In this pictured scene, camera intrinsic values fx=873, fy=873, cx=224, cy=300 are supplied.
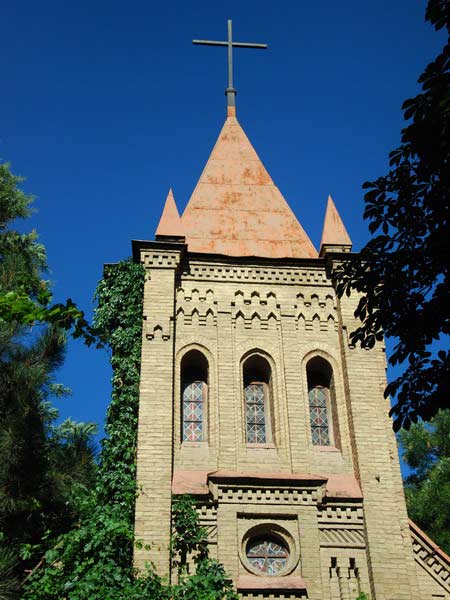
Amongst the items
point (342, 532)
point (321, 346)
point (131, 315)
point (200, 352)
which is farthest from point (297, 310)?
point (342, 532)

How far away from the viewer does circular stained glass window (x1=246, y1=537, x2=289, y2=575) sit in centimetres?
1470

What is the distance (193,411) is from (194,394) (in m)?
0.40

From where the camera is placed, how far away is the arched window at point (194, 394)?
1634 centimetres

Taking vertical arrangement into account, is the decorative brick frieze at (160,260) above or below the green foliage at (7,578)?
above

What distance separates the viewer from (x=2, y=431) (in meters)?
14.7

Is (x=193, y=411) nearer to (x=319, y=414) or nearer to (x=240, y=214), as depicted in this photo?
(x=319, y=414)

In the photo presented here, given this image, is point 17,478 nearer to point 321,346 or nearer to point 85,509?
point 85,509

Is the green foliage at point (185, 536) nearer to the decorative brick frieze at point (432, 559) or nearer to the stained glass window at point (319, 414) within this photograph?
the stained glass window at point (319, 414)

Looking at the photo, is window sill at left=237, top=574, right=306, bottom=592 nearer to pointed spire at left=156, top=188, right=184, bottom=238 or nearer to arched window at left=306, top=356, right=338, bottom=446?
arched window at left=306, top=356, right=338, bottom=446

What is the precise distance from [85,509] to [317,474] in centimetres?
418

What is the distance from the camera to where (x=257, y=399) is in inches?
673

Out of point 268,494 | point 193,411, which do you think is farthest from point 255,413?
point 268,494

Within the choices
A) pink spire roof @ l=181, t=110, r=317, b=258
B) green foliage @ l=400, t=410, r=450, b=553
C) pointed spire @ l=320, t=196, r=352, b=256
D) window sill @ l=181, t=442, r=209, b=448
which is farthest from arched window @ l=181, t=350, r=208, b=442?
green foliage @ l=400, t=410, r=450, b=553

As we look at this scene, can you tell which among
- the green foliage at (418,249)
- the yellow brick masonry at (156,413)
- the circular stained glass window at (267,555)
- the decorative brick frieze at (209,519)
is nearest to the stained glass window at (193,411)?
the yellow brick masonry at (156,413)
